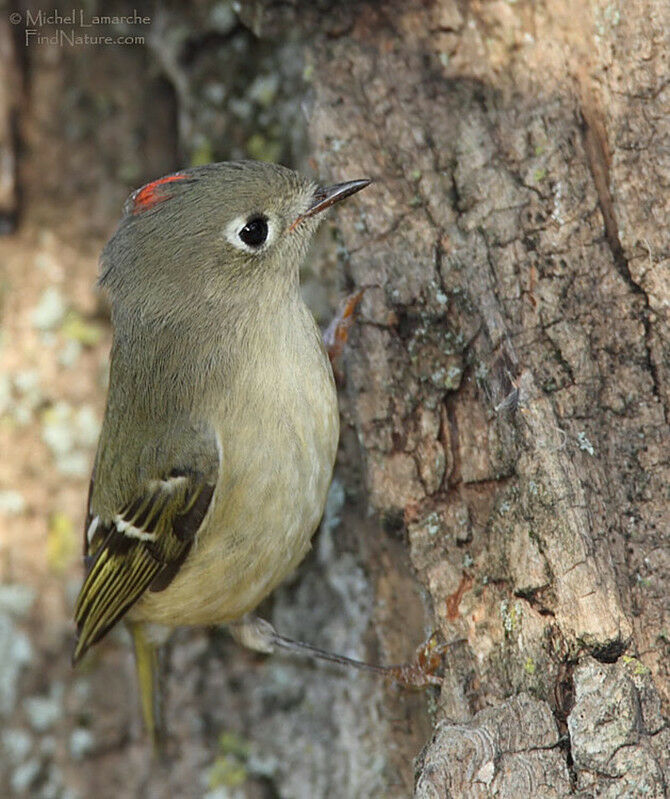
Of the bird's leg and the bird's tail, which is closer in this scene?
the bird's leg

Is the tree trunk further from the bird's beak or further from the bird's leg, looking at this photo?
the bird's beak

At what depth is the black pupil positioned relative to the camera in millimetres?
2635

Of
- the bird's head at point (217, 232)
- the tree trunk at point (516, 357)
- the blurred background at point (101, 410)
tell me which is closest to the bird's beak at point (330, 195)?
the bird's head at point (217, 232)

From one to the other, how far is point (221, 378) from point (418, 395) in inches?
21.5

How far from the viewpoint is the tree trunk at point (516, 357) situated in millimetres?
2076

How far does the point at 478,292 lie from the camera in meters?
2.53

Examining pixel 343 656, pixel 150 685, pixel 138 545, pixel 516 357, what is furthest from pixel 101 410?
pixel 516 357

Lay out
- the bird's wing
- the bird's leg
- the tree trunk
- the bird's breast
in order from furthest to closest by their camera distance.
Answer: the bird's wing < the bird's breast < the bird's leg < the tree trunk

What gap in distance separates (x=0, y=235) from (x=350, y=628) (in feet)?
6.50

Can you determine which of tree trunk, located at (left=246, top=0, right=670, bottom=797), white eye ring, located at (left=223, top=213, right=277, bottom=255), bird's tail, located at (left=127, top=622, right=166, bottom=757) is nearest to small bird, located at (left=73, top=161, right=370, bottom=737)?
white eye ring, located at (left=223, top=213, right=277, bottom=255)

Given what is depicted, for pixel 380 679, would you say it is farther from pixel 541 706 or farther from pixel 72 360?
pixel 72 360

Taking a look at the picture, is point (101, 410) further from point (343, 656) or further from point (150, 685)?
point (343, 656)

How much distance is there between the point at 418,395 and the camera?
8.60 feet

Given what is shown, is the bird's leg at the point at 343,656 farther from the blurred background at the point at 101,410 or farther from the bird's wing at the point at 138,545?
the bird's wing at the point at 138,545
